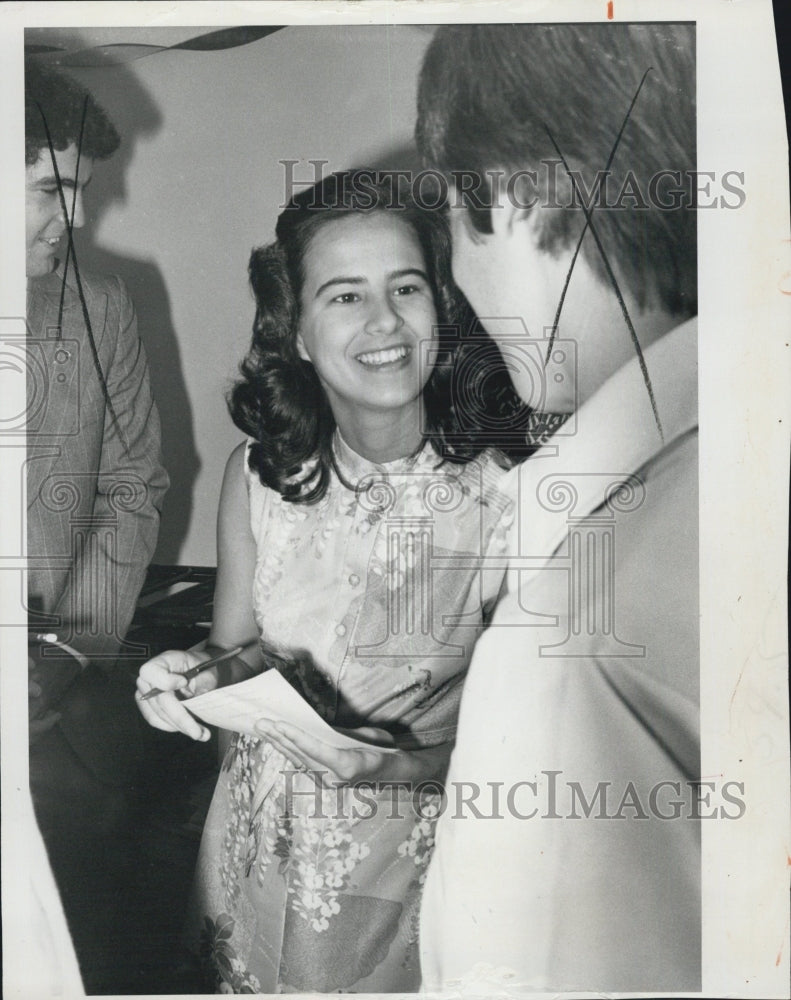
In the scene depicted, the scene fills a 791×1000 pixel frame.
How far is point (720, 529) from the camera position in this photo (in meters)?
1.06

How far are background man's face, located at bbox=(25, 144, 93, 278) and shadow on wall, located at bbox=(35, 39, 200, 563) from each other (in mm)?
17

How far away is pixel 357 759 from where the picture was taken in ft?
3.39

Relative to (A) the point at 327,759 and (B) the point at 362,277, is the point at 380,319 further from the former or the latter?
(A) the point at 327,759

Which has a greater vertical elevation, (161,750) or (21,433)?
(21,433)

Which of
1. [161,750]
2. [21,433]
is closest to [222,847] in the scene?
[161,750]

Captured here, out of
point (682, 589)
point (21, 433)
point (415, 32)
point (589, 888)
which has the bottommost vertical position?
point (589, 888)

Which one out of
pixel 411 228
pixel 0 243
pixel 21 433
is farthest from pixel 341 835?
pixel 0 243

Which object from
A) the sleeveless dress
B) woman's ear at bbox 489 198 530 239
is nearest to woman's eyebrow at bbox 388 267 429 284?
woman's ear at bbox 489 198 530 239

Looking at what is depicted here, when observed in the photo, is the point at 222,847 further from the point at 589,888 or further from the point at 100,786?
the point at 589,888

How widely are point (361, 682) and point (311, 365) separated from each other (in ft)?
1.28

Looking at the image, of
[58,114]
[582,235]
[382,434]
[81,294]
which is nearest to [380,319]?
[382,434]

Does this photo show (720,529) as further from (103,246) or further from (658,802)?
(103,246)

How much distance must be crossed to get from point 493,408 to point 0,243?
2.13 ft

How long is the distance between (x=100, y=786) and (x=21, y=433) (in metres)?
0.45
